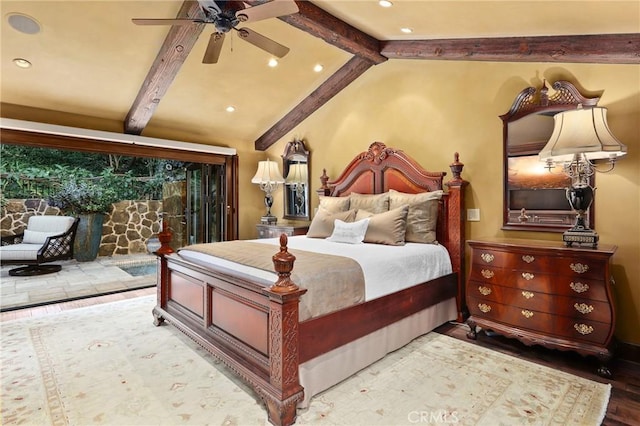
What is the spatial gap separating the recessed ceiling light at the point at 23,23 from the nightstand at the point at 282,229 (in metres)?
3.42

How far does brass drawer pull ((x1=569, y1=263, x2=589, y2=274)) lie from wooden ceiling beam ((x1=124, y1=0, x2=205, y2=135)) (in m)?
3.59

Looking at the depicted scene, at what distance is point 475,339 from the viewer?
3.01 meters

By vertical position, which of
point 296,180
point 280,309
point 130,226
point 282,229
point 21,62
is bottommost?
point 280,309

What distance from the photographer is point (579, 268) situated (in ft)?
7.91

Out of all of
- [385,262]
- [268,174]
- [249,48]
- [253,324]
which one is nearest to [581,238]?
[385,262]

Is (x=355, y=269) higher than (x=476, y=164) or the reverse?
the reverse

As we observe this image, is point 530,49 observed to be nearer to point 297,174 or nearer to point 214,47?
point 214,47

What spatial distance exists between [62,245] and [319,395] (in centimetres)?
593

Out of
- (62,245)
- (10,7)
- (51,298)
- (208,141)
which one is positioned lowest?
(51,298)

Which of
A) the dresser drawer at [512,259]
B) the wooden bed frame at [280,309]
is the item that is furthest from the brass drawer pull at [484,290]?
the wooden bed frame at [280,309]

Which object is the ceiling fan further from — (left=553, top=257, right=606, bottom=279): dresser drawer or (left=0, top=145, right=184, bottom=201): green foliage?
(left=0, top=145, right=184, bottom=201): green foliage

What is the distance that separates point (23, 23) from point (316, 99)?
131 inches

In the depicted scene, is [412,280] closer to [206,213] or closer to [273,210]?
[273,210]

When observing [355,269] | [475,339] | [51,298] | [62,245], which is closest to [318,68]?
[355,269]
